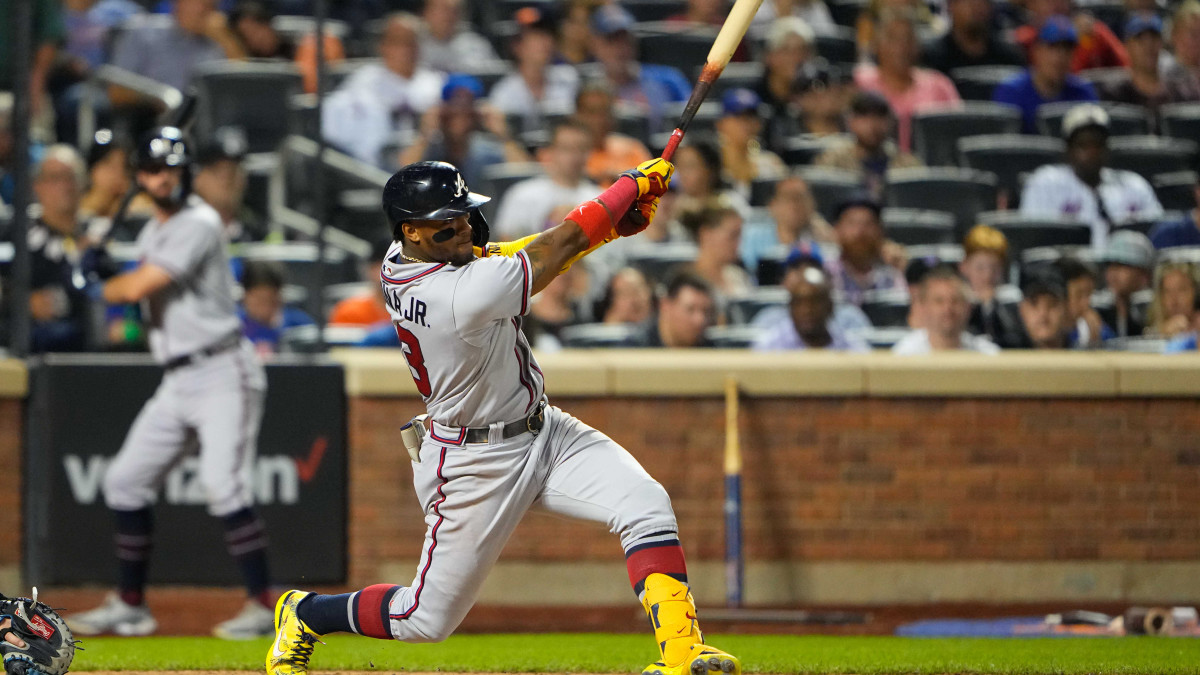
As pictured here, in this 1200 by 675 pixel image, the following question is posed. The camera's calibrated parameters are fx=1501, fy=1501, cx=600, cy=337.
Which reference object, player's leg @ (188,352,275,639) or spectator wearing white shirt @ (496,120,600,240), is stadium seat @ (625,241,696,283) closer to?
spectator wearing white shirt @ (496,120,600,240)

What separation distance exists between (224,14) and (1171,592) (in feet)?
Answer: 21.5

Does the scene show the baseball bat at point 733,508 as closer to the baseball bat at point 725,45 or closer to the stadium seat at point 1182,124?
the baseball bat at point 725,45

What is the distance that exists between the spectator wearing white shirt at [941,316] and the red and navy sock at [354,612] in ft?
11.7

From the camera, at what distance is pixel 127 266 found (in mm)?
7684

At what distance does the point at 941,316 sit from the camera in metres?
7.11

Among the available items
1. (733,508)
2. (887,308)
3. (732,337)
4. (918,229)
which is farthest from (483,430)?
(918,229)

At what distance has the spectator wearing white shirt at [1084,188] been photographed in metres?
8.51

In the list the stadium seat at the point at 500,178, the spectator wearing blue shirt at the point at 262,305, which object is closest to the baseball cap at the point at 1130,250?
the stadium seat at the point at 500,178

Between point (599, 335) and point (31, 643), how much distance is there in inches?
153

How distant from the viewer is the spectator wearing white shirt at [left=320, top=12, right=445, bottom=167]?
29.4 ft

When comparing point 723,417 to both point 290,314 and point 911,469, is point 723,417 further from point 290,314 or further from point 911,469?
point 290,314

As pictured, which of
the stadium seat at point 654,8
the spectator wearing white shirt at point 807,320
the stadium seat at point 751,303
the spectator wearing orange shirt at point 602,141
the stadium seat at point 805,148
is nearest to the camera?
the spectator wearing white shirt at point 807,320

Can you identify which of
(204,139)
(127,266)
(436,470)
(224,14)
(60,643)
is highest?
(224,14)

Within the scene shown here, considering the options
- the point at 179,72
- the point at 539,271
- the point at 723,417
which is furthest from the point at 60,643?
the point at 179,72
